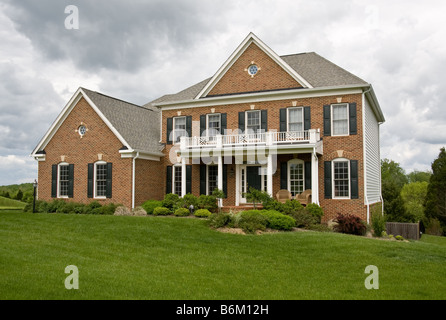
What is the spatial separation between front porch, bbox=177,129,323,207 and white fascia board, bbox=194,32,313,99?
9.48ft

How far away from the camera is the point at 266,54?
73.8ft

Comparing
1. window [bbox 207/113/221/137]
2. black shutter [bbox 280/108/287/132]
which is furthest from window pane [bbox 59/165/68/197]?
black shutter [bbox 280/108/287/132]

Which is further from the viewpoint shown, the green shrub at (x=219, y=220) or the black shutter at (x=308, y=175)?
the black shutter at (x=308, y=175)

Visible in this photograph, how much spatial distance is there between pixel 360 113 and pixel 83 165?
53.3 feet

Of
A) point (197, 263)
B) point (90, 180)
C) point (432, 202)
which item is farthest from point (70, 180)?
point (432, 202)

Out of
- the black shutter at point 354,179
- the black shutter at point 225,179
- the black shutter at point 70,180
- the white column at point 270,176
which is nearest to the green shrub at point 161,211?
the black shutter at point 225,179

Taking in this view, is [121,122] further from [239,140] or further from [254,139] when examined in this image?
[254,139]

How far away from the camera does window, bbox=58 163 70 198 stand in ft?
80.5

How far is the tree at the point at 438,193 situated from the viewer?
32375mm

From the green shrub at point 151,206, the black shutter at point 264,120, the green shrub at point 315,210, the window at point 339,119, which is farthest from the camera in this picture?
the black shutter at point 264,120

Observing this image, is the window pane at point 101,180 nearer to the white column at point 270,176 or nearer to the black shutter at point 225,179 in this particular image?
the black shutter at point 225,179

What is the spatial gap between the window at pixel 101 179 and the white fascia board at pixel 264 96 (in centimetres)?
526
